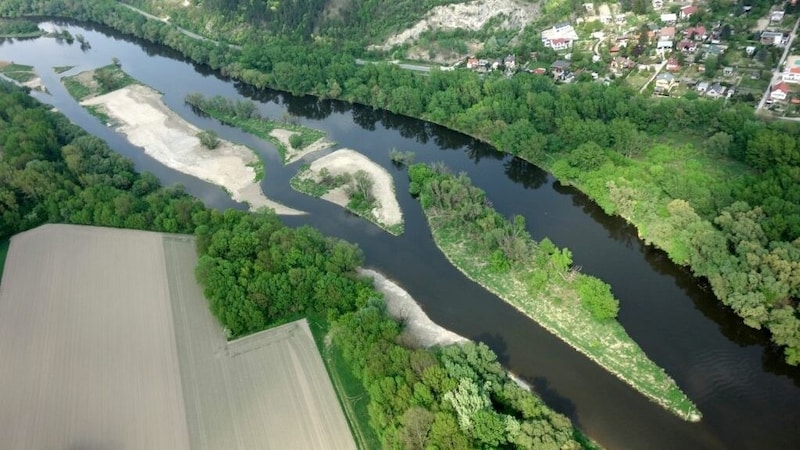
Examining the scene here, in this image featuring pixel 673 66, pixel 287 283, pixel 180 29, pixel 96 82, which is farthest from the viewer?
pixel 180 29

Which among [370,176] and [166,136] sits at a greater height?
[370,176]

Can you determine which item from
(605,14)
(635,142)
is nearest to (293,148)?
(635,142)

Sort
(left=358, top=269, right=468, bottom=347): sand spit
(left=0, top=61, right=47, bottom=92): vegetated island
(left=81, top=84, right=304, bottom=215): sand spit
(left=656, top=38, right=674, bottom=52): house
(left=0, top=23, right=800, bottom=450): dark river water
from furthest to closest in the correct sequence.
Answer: (left=0, top=61, right=47, bottom=92): vegetated island < (left=656, top=38, right=674, bottom=52): house < (left=81, top=84, right=304, bottom=215): sand spit < (left=358, top=269, right=468, bottom=347): sand spit < (left=0, top=23, right=800, bottom=450): dark river water

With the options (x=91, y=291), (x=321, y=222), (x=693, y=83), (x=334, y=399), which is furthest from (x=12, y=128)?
(x=693, y=83)

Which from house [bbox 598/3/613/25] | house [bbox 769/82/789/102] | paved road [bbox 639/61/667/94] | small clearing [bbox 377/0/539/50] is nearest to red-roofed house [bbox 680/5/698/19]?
house [bbox 598/3/613/25]

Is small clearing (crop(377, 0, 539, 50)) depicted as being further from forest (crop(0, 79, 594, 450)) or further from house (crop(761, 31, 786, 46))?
forest (crop(0, 79, 594, 450))

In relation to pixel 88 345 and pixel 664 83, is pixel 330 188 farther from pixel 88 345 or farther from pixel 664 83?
pixel 664 83

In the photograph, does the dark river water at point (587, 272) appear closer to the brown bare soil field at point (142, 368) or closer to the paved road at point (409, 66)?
the brown bare soil field at point (142, 368)
